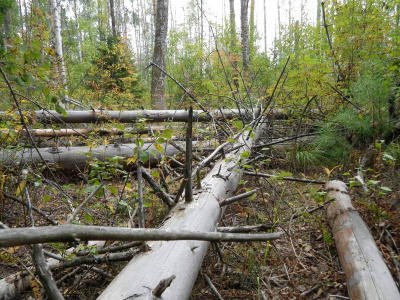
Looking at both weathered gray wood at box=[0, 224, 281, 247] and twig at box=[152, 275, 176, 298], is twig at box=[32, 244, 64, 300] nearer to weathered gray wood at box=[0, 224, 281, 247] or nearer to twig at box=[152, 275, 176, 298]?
twig at box=[152, 275, 176, 298]

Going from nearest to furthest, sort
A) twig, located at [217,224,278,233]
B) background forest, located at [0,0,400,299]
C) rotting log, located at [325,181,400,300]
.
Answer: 1. rotting log, located at [325,181,400,300]
2. twig, located at [217,224,278,233]
3. background forest, located at [0,0,400,299]

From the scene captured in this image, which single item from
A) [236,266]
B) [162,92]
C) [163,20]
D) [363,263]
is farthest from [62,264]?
[163,20]

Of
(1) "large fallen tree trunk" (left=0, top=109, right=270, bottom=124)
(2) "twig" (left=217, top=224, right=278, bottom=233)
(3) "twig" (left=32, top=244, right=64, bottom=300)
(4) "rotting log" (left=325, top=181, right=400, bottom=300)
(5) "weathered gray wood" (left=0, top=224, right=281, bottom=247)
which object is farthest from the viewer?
(1) "large fallen tree trunk" (left=0, top=109, right=270, bottom=124)

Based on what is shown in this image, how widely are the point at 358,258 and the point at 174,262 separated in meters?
1.25

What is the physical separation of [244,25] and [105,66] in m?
6.01

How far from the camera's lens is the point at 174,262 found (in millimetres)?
1259

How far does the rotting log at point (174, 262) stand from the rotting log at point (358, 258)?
0.92m

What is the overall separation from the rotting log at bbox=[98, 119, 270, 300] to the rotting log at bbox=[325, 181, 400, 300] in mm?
919

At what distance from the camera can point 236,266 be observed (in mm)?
2006

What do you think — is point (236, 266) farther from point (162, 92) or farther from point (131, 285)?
point (162, 92)

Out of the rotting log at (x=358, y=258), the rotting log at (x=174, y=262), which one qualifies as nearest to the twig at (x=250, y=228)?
the rotting log at (x=174, y=262)

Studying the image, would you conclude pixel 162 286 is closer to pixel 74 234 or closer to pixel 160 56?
pixel 74 234

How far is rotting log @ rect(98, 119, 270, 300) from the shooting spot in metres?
1.07

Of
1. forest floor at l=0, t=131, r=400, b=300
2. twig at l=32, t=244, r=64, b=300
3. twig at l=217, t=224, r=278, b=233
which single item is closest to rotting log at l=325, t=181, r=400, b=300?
forest floor at l=0, t=131, r=400, b=300
